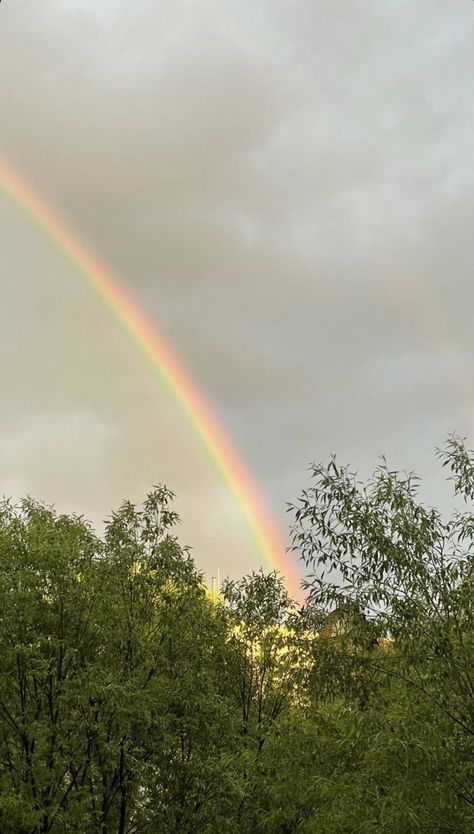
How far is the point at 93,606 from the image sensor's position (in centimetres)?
1456

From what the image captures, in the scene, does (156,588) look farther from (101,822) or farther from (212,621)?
(101,822)

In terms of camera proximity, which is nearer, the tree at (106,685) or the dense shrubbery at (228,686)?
the dense shrubbery at (228,686)

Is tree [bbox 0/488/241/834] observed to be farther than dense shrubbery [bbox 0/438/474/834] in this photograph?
Yes

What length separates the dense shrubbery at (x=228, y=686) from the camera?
8.92 metres

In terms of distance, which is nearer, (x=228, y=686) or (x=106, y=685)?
(x=106, y=685)

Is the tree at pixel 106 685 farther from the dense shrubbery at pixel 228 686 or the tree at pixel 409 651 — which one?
the tree at pixel 409 651

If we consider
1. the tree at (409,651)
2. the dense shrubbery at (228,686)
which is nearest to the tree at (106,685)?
the dense shrubbery at (228,686)

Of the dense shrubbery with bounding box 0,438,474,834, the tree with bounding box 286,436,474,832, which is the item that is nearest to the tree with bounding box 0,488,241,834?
the dense shrubbery with bounding box 0,438,474,834

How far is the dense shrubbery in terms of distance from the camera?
29.3ft

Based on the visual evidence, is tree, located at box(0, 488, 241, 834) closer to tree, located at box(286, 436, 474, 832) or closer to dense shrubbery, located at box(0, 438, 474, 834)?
dense shrubbery, located at box(0, 438, 474, 834)

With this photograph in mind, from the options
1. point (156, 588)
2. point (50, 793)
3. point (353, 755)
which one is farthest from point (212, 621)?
point (353, 755)

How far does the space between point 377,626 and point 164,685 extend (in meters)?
7.28

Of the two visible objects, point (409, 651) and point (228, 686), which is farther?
point (228, 686)

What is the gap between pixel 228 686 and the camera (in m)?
19.6
